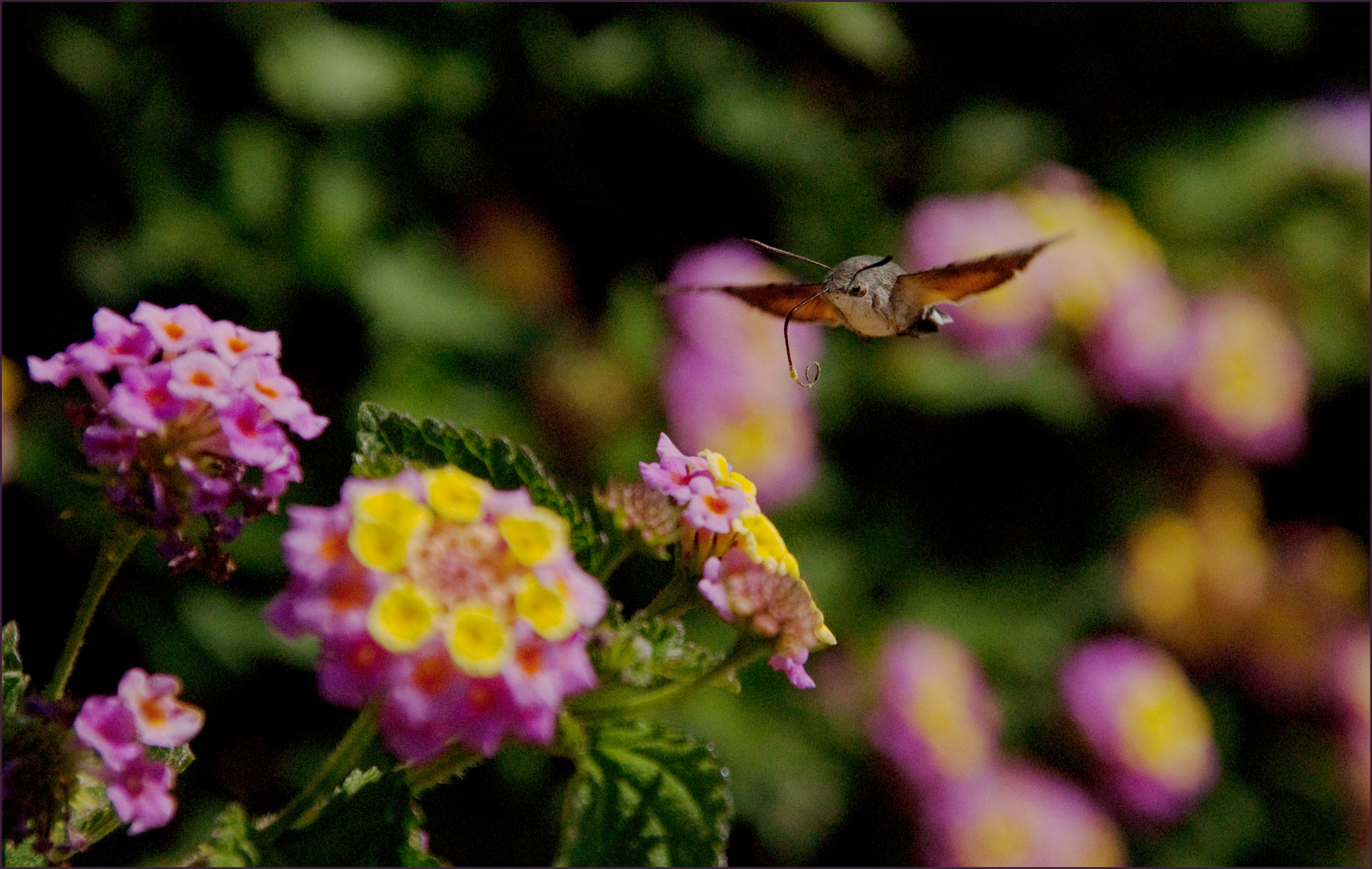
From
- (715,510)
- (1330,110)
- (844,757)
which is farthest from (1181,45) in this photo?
(715,510)

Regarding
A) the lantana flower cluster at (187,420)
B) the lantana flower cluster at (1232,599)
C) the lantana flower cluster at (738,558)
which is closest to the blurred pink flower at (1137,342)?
the lantana flower cluster at (1232,599)

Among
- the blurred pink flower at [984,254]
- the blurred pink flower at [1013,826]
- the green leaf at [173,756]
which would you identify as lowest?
the blurred pink flower at [1013,826]

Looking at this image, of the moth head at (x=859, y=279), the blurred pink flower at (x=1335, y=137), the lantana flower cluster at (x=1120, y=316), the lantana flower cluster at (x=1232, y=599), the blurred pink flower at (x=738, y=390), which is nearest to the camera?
the moth head at (x=859, y=279)

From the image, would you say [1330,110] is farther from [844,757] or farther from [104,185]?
[104,185]

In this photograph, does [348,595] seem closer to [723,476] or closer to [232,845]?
[232,845]

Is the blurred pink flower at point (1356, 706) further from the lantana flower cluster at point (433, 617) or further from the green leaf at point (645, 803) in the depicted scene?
the lantana flower cluster at point (433, 617)

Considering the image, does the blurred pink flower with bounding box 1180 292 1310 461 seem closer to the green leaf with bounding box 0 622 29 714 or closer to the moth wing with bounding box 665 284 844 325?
the moth wing with bounding box 665 284 844 325

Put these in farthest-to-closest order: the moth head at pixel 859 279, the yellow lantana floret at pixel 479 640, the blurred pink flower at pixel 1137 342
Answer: the blurred pink flower at pixel 1137 342 < the moth head at pixel 859 279 < the yellow lantana floret at pixel 479 640
